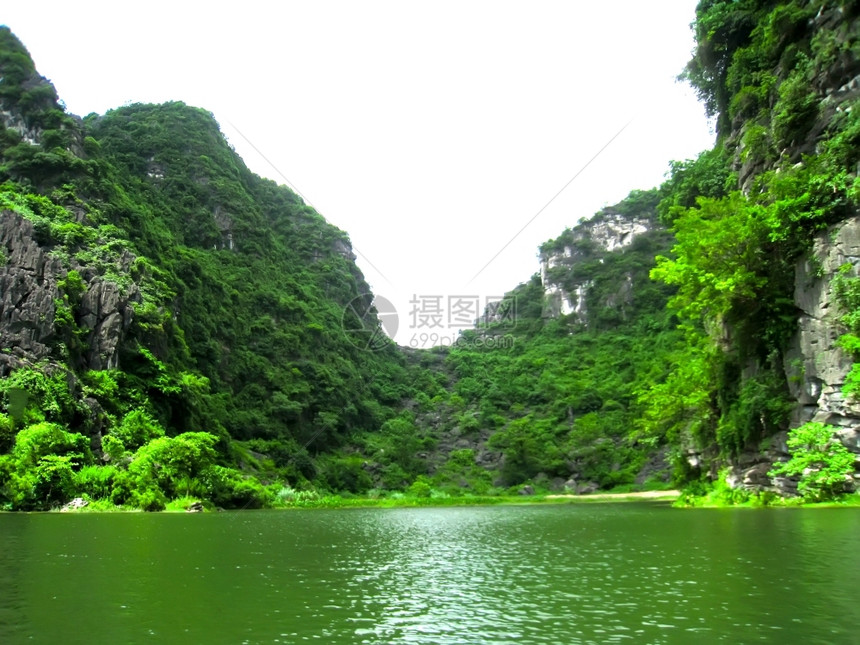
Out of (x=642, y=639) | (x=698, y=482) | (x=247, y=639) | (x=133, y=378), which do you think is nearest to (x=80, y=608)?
(x=247, y=639)

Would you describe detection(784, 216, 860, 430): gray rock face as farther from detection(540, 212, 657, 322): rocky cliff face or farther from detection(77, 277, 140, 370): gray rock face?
detection(540, 212, 657, 322): rocky cliff face

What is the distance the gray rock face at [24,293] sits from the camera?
36.0m

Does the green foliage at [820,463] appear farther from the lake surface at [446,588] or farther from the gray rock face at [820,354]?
the lake surface at [446,588]

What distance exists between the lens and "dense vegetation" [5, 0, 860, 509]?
24203mm

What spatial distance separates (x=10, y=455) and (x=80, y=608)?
90.2 feet

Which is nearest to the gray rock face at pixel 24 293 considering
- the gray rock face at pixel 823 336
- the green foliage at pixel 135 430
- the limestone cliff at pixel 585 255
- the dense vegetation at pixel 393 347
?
the dense vegetation at pixel 393 347

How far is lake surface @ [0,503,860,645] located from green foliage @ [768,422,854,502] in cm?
453

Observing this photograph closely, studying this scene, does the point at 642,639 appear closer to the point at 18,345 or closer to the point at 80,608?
the point at 80,608

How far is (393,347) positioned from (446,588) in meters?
105

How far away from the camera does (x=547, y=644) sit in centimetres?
607

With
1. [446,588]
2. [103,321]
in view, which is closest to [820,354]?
[446,588]

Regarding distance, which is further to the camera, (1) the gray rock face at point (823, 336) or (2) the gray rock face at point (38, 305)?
(2) the gray rock face at point (38, 305)

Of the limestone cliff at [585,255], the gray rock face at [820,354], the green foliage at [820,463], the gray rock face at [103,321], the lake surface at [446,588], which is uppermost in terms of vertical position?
the limestone cliff at [585,255]

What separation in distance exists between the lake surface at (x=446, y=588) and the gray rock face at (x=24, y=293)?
23.7 metres
